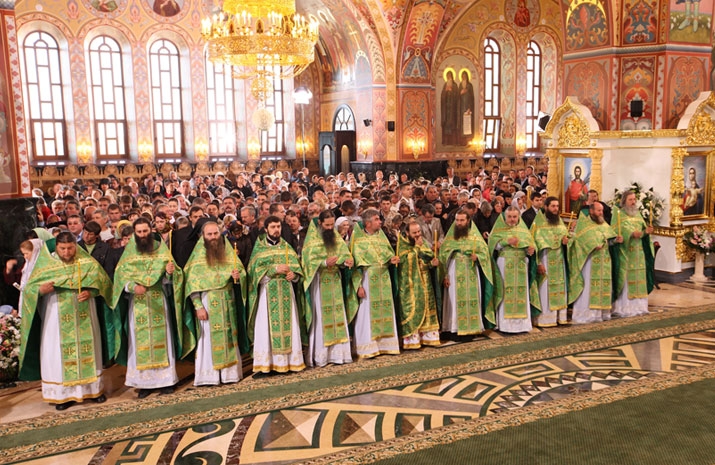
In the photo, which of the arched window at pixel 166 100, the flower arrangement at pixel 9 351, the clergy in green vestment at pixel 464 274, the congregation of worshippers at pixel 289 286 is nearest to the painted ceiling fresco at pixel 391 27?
the arched window at pixel 166 100

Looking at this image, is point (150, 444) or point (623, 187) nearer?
point (150, 444)

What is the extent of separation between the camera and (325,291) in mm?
6852

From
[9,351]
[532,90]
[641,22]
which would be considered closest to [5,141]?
[9,351]

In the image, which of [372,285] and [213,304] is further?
[372,285]

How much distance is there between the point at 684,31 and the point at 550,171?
3.18 metres

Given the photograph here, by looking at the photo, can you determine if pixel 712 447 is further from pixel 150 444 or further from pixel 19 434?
pixel 19 434

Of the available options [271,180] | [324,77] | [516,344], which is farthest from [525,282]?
[324,77]

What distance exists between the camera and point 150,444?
5.22 metres

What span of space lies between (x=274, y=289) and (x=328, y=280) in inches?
24.0

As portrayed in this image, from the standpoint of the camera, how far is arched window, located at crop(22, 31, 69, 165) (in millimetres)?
18422

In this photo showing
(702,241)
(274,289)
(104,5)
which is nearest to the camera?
(274,289)

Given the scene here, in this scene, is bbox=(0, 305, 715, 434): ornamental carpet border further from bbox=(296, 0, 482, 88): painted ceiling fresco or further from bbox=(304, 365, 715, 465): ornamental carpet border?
bbox=(296, 0, 482, 88): painted ceiling fresco

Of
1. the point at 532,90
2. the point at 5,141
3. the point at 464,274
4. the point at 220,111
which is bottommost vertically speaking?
the point at 464,274

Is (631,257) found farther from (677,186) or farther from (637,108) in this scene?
(637,108)
